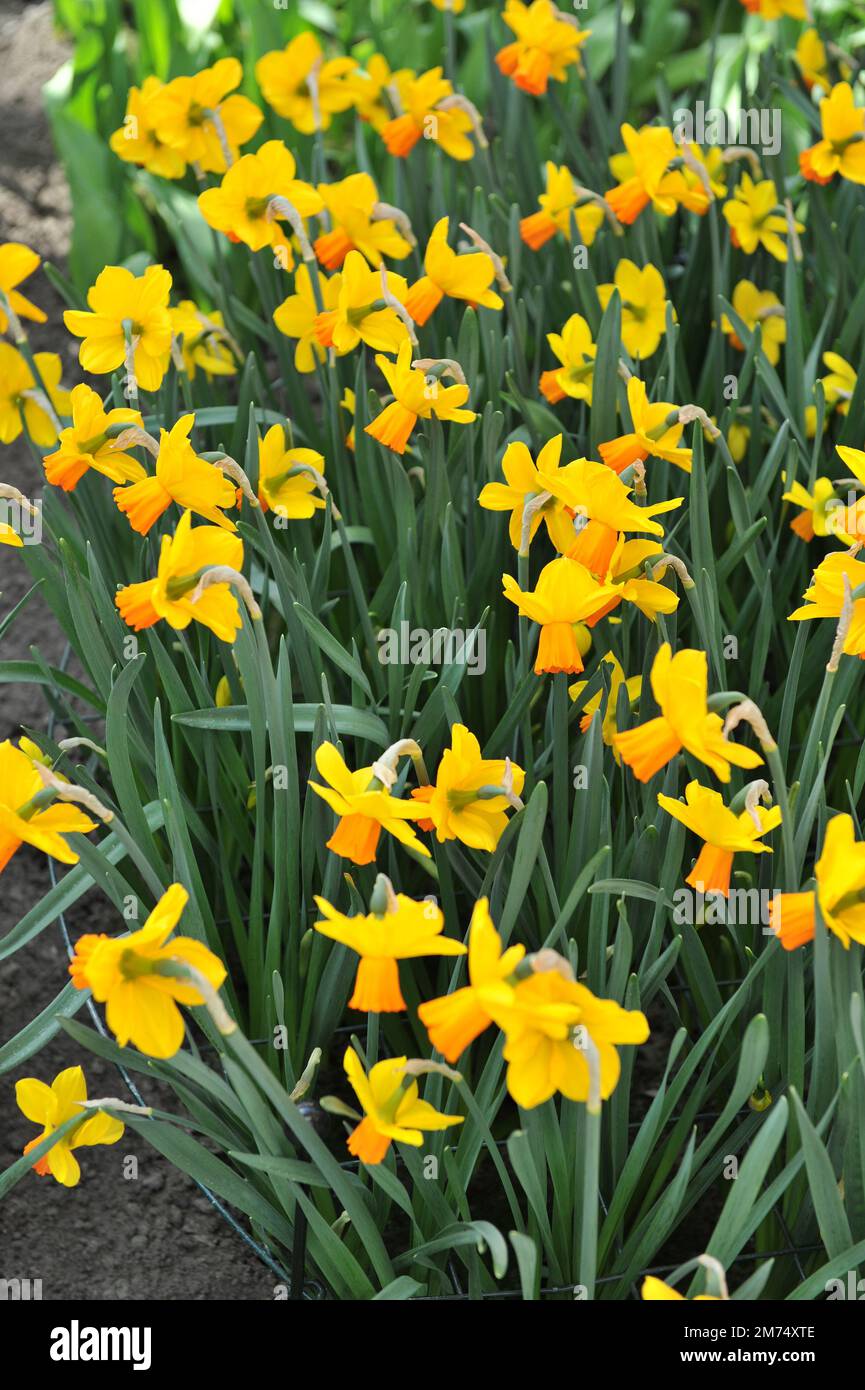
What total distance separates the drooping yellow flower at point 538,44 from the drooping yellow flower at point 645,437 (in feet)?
2.81

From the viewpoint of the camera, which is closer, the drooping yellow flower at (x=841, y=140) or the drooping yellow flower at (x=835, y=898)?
the drooping yellow flower at (x=835, y=898)

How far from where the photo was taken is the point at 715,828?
1.12 metres

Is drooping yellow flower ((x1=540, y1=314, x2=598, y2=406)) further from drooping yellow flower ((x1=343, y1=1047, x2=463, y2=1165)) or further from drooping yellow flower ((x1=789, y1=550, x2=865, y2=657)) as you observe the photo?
drooping yellow flower ((x1=343, y1=1047, x2=463, y2=1165))

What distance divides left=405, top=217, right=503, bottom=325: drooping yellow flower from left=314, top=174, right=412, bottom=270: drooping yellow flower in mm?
185

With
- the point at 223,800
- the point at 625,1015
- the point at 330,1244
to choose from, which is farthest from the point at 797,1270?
the point at 223,800

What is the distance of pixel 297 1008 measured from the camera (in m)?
1.52

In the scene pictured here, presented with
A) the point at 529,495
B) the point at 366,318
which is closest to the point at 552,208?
the point at 366,318

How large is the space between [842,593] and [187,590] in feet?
1.96

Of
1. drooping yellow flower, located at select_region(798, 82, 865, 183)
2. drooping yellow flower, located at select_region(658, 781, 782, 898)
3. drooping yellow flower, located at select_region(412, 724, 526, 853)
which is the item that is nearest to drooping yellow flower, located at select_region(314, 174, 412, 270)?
drooping yellow flower, located at select_region(798, 82, 865, 183)

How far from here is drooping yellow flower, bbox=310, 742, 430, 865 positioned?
109cm

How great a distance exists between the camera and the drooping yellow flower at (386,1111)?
106 cm

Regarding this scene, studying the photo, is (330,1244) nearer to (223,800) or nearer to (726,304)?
(223,800)

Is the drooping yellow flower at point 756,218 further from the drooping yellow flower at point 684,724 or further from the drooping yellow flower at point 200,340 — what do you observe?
the drooping yellow flower at point 684,724

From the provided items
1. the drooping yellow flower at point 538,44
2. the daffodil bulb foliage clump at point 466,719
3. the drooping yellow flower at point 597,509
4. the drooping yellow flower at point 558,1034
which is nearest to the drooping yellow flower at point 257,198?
the daffodil bulb foliage clump at point 466,719
